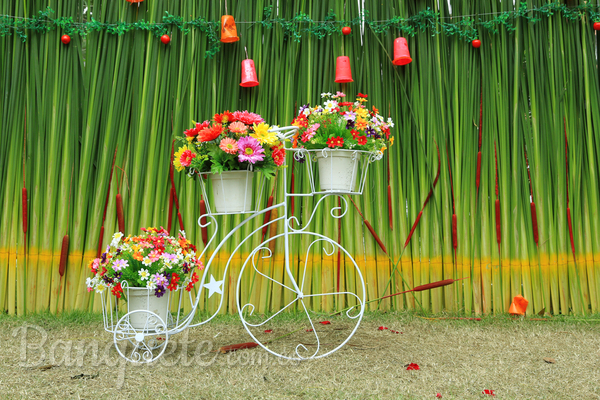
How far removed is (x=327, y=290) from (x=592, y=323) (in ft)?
4.33

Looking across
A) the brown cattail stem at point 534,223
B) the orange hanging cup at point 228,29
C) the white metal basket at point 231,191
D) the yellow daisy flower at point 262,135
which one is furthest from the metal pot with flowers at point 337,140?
the brown cattail stem at point 534,223

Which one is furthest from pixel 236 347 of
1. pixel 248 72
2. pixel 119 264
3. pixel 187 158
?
pixel 248 72

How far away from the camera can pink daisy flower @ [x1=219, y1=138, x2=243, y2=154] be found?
1.61 metres

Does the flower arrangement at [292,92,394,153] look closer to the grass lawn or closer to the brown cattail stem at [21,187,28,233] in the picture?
the grass lawn

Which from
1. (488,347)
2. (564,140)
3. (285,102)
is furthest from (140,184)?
(564,140)

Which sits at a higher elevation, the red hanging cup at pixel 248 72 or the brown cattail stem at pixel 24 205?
the red hanging cup at pixel 248 72

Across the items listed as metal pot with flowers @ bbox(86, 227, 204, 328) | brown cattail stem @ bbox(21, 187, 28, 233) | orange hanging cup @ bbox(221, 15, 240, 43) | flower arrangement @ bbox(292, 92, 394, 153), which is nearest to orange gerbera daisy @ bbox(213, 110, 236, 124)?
flower arrangement @ bbox(292, 92, 394, 153)

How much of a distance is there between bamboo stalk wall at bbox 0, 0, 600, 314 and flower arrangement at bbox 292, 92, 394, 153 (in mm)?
694

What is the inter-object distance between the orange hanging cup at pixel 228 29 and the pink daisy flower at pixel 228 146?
3.31ft

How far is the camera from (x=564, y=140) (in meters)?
2.47

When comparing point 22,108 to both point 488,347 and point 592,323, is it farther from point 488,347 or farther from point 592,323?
point 592,323

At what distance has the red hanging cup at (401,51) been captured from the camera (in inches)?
94.1

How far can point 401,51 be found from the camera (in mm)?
2395

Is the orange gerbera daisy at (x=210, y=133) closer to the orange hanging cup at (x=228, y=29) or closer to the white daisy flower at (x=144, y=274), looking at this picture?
the white daisy flower at (x=144, y=274)
